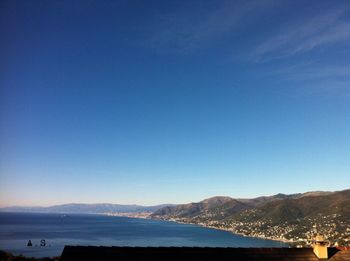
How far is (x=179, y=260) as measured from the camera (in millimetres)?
21812

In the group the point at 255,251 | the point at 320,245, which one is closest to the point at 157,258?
the point at 255,251

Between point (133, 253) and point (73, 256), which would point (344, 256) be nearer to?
point (133, 253)

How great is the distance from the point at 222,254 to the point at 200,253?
1317mm

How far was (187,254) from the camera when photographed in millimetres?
22281

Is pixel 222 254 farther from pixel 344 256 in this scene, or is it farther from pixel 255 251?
pixel 344 256

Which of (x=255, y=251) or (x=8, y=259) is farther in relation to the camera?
(x=8, y=259)

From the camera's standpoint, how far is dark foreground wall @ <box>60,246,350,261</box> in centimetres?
2122

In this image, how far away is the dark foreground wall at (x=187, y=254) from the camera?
21219mm

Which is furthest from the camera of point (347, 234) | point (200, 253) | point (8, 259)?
point (347, 234)

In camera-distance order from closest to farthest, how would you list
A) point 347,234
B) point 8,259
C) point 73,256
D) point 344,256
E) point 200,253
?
point 73,256, point 200,253, point 344,256, point 8,259, point 347,234

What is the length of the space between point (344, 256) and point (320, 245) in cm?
178

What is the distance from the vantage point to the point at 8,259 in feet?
218

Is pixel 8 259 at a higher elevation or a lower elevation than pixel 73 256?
lower

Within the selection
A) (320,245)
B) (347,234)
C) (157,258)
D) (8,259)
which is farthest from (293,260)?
(347,234)
